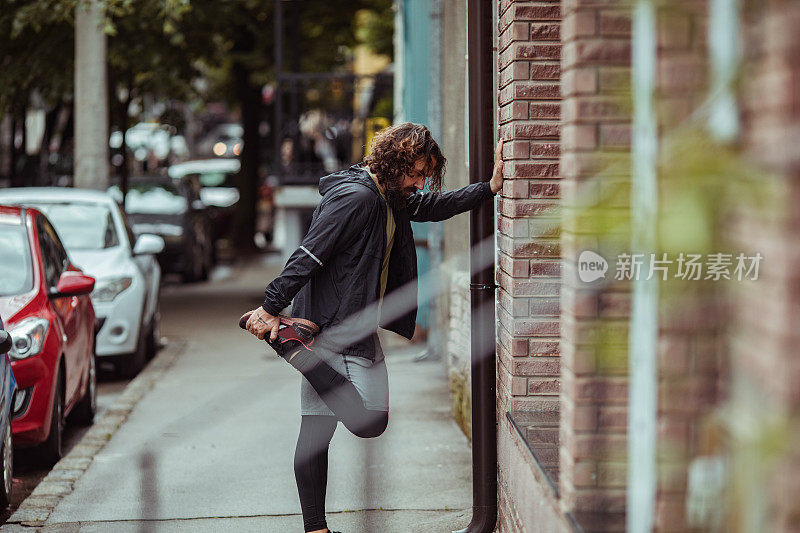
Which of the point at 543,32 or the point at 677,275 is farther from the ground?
the point at 543,32

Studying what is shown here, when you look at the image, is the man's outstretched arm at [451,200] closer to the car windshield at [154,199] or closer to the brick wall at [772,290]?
the brick wall at [772,290]

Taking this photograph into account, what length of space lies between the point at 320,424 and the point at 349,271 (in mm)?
627

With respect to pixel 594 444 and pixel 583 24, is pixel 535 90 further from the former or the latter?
pixel 594 444

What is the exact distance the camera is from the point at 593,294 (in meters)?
3.11

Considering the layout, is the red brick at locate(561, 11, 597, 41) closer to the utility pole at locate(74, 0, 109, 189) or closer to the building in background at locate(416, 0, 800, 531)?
the building in background at locate(416, 0, 800, 531)

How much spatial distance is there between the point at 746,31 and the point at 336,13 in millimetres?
19053

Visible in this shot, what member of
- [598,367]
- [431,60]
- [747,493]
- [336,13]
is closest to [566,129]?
[598,367]

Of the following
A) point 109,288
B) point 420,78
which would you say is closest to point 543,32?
point 109,288

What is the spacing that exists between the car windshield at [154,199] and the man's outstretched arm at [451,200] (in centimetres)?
1298

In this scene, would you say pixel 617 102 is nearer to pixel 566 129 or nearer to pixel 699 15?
pixel 566 129

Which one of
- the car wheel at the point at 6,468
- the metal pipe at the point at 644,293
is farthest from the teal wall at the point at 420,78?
the metal pipe at the point at 644,293

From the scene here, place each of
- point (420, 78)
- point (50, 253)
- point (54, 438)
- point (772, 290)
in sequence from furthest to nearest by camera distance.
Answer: point (420, 78), point (50, 253), point (54, 438), point (772, 290)

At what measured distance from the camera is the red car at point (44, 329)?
6219 mm

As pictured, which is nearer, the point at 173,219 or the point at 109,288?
the point at 109,288
